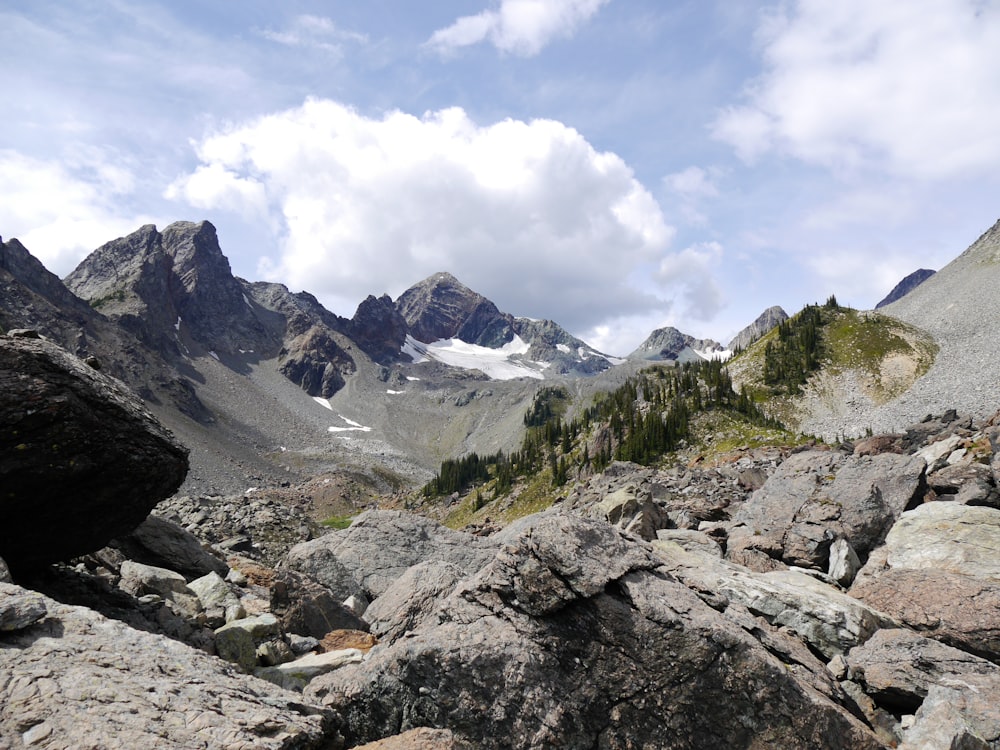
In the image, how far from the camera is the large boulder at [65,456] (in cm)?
805

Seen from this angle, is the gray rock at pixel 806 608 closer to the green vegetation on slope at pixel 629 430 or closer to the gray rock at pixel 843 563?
the gray rock at pixel 843 563

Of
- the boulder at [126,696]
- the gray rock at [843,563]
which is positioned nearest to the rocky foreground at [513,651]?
the boulder at [126,696]

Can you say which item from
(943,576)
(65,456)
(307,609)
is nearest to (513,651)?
(307,609)

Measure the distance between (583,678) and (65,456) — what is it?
8.60 m

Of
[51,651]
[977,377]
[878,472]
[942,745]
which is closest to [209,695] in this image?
[51,651]

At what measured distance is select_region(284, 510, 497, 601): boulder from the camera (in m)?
15.3

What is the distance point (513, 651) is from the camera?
7.37 meters

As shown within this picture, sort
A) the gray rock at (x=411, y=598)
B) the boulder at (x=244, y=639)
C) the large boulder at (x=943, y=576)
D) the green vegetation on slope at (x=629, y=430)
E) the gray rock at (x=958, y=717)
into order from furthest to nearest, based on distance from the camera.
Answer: the green vegetation on slope at (x=629, y=430) < the gray rock at (x=411, y=598) < the large boulder at (x=943, y=576) < the boulder at (x=244, y=639) < the gray rock at (x=958, y=717)

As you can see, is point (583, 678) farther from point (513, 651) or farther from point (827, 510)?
point (827, 510)

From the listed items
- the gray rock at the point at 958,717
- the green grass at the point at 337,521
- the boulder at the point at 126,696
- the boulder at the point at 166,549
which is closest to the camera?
the boulder at the point at 126,696

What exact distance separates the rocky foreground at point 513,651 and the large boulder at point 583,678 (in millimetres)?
25

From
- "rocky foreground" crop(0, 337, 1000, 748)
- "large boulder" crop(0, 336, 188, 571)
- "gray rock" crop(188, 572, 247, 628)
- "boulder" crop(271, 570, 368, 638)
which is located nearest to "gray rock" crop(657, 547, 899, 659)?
"rocky foreground" crop(0, 337, 1000, 748)

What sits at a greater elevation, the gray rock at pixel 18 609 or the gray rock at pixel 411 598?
the gray rock at pixel 18 609

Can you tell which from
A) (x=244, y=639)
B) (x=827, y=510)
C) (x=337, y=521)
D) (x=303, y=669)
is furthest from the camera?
(x=337, y=521)
